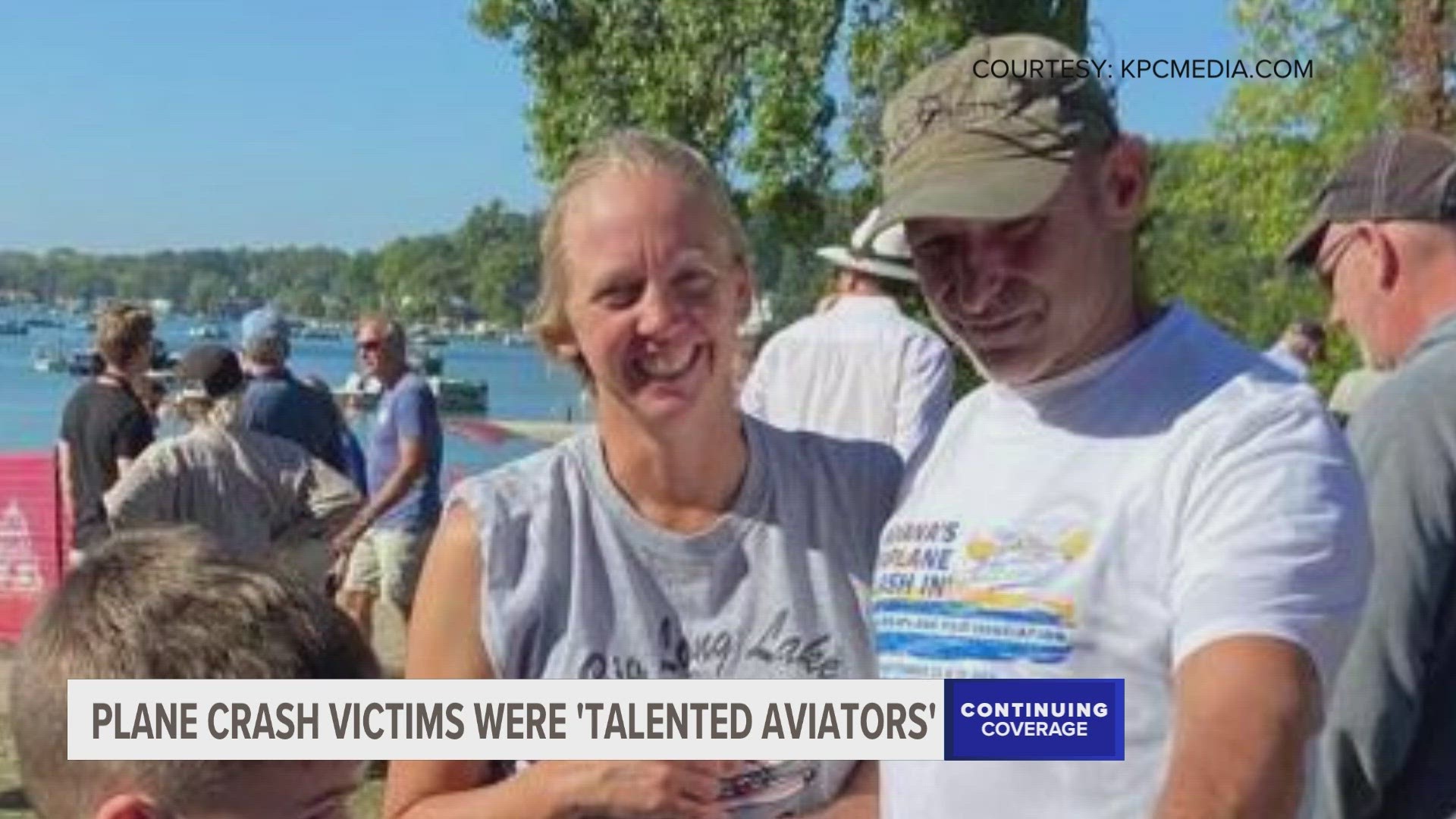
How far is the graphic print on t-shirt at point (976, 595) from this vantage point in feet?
6.89

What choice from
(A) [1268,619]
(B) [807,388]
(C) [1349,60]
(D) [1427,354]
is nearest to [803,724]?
(A) [1268,619]

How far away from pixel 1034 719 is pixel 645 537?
23.8 inches

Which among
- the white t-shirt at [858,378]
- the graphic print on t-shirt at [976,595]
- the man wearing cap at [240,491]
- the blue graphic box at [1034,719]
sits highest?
the white t-shirt at [858,378]

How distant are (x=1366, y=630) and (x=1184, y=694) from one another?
3.23 feet

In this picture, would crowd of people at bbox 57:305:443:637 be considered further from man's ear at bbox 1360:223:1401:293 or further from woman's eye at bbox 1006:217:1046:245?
woman's eye at bbox 1006:217:1046:245

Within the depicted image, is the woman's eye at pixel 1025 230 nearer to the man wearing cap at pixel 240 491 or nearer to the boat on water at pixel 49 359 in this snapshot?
the man wearing cap at pixel 240 491

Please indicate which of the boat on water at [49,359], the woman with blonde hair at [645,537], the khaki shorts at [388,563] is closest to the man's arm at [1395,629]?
the woman with blonde hair at [645,537]

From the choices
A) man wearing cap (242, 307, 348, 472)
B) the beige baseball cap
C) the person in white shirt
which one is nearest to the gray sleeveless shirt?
the beige baseball cap

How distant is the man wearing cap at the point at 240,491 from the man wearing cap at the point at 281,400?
0.71 meters

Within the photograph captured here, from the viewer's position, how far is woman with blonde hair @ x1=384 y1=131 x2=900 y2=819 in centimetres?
247

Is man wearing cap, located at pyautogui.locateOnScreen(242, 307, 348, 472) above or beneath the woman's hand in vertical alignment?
above

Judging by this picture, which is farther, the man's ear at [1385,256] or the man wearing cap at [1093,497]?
the man's ear at [1385,256]

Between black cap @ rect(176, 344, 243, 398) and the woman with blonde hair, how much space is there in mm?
5551

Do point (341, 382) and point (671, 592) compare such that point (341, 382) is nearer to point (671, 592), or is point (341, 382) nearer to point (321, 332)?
point (321, 332)
